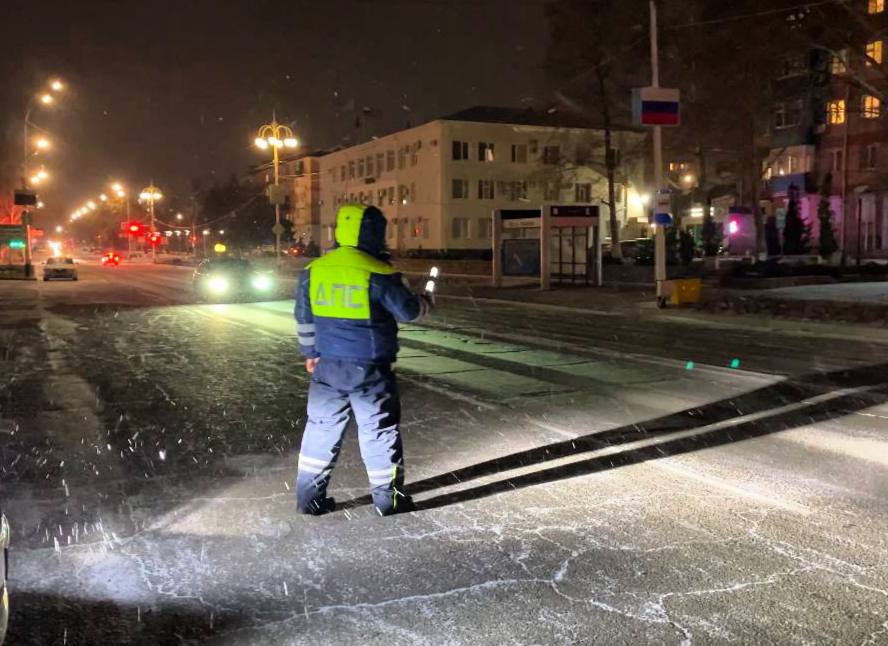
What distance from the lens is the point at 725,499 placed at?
220 inches

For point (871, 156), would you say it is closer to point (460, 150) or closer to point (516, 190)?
point (516, 190)

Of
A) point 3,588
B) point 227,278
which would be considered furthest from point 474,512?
point 227,278

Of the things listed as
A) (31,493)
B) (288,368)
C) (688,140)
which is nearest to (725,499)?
(31,493)

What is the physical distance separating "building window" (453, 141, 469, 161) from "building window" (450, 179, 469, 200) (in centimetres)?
168

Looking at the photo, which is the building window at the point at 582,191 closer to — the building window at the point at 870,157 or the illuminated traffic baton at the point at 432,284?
the building window at the point at 870,157

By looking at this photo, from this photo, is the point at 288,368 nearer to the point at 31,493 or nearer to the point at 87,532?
the point at 31,493

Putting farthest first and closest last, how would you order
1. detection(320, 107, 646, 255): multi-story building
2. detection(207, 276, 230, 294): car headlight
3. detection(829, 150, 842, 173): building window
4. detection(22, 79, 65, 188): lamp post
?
1. detection(320, 107, 646, 255): multi-story building
2. detection(829, 150, 842, 173): building window
3. detection(22, 79, 65, 188): lamp post
4. detection(207, 276, 230, 294): car headlight

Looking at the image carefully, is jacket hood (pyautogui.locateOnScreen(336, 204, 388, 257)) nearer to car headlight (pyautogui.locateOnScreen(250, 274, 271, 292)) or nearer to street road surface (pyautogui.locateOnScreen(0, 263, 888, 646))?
street road surface (pyautogui.locateOnScreen(0, 263, 888, 646))

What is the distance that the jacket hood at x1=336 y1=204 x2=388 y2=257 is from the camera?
5164 mm

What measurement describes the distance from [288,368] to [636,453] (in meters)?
6.20

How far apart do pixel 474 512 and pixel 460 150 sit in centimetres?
5697

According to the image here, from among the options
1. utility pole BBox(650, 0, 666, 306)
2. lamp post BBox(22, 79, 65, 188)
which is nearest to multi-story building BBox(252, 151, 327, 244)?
lamp post BBox(22, 79, 65, 188)

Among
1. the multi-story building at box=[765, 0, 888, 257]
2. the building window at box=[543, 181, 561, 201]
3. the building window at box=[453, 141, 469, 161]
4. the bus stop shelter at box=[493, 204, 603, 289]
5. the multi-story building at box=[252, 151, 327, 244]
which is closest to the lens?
the bus stop shelter at box=[493, 204, 603, 289]

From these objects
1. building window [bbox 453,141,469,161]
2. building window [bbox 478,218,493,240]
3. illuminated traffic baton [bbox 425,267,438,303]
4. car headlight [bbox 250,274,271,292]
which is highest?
building window [bbox 453,141,469,161]
